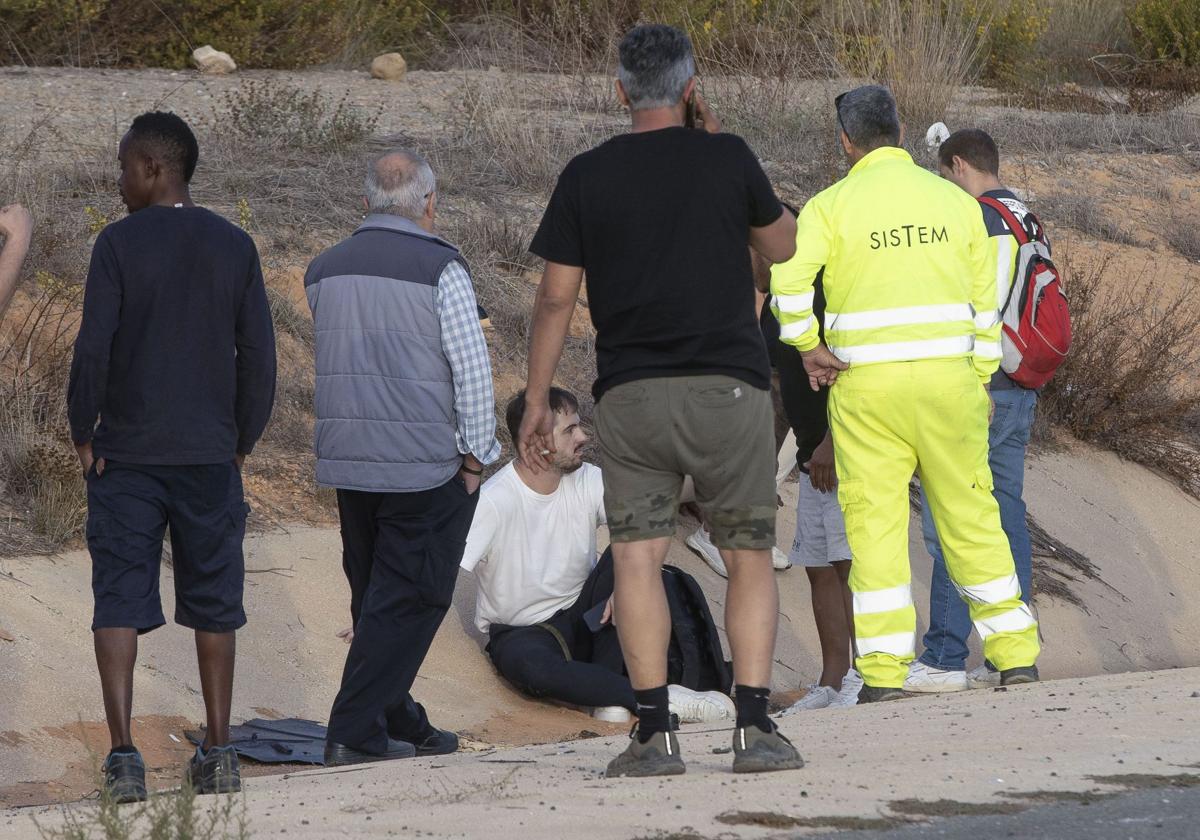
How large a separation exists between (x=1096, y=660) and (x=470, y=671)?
3419 mm

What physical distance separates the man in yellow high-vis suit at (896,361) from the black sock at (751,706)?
1.41 metres

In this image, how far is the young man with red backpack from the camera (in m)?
6.39

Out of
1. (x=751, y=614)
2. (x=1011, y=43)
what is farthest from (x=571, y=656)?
(x=1011, y=43)

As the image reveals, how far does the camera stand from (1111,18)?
21.7m

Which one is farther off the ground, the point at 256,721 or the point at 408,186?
the point at 408,186

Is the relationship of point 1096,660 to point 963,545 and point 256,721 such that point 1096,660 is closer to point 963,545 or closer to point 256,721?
point 963,545

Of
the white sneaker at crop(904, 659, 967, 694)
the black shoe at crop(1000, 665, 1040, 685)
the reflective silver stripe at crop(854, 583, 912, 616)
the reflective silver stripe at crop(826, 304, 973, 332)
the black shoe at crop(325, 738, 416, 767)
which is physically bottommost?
the white sneaker at crop(904, 659, 967, 694)

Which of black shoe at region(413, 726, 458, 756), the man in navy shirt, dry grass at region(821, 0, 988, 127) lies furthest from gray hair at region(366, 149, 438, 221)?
dry grass at region(821, 0, 988, 127)

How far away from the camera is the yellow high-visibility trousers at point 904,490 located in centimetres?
567

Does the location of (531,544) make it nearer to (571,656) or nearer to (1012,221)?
(571,656)

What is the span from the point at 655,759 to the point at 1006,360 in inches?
105

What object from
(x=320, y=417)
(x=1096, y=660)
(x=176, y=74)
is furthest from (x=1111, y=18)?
(x=320, y=417)

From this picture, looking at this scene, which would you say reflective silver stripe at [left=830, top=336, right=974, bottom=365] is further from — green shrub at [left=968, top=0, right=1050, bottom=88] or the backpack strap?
green shrub at [left=968, top=0, right=1050, bottom=88]

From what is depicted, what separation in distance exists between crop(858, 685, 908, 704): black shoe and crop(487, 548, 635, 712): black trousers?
1.14 metres
